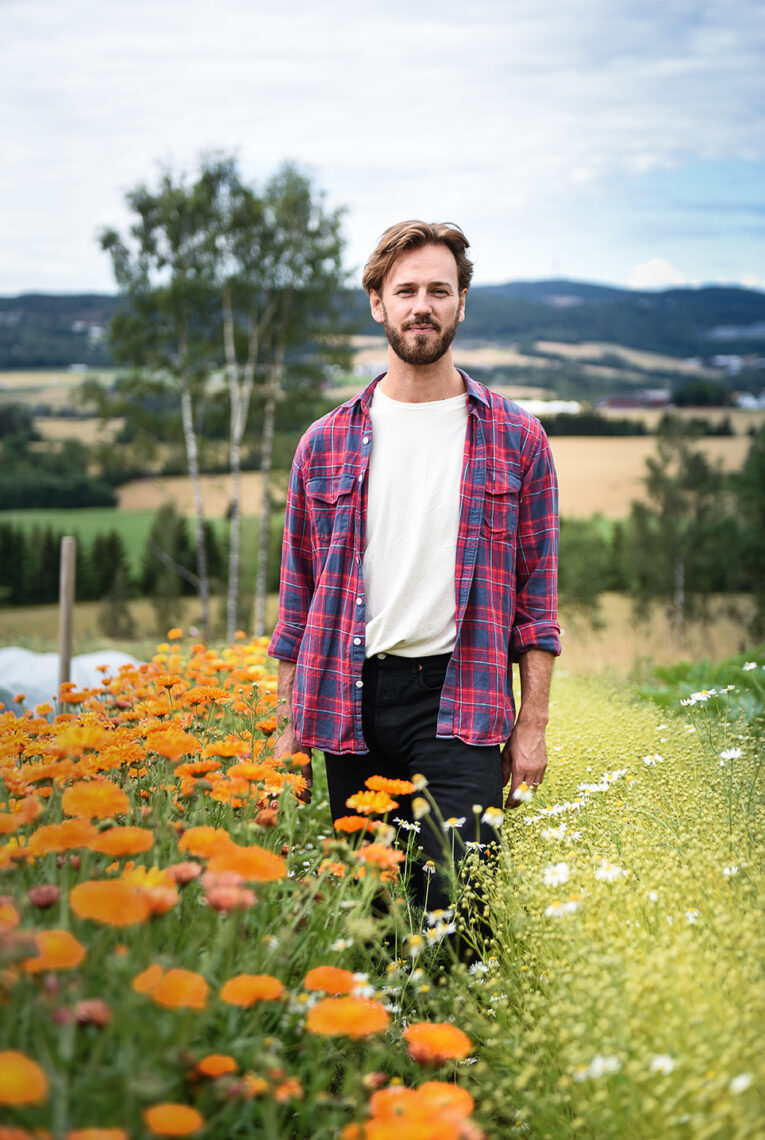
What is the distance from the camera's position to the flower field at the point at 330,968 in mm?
1341

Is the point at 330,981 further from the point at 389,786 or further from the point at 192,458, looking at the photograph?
the point at 192,458

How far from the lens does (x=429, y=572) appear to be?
291 centimetres

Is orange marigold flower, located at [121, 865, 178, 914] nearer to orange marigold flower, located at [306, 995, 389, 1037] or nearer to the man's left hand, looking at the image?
orange marigold flower, located at [306, 995, 389, 1037]

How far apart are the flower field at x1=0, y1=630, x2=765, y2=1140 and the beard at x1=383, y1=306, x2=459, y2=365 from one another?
126 cm

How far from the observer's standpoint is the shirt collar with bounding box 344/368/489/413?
9.87ft

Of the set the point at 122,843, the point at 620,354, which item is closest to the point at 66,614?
the point at 122,843

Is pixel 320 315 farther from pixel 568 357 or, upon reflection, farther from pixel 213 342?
pixel 568 357

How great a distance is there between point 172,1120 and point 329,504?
214cm

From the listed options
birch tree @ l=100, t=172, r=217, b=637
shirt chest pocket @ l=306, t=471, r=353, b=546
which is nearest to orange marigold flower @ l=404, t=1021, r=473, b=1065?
shirt chest pocket @ l=306, t=471, r=353, b=546

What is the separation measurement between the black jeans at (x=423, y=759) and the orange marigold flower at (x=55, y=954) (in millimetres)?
1437

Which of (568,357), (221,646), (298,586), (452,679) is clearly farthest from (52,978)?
(568,357)

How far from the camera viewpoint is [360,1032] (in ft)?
4.47

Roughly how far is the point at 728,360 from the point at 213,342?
43.0 metres

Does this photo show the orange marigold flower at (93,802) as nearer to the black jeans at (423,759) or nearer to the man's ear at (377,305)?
the black jeans at (423,759)
